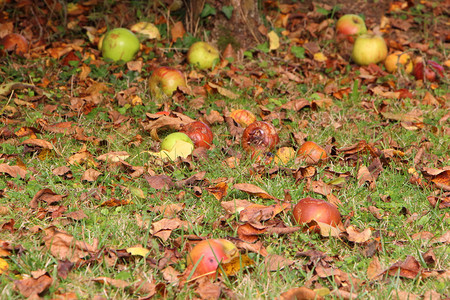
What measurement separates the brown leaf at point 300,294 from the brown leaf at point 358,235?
1.61 ft

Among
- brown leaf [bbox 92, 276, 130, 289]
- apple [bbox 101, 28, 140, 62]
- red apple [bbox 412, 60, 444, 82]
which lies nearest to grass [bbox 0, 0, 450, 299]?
brown leaf [bbox 92, 276, 130, 289]

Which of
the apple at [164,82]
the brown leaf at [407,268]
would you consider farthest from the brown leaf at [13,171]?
the brown leaf at [407,268]

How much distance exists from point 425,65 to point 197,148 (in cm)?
279

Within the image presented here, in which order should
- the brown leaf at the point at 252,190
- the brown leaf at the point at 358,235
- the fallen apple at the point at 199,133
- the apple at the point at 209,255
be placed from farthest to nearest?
1. the fallen apple at the point at 199,133
2. the brown leaf at the point at 252,190
3. the brown leaf at the point at 358,235
4. the apple at the point at 209,255

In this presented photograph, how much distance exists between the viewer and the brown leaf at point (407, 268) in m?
2.49

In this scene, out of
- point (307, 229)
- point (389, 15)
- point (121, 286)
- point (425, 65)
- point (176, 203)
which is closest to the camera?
point (121, 286)

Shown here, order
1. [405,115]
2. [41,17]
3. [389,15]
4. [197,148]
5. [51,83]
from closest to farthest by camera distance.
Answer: [197,148] < [405,115] < [51,83] < [41,17] < [389,15]

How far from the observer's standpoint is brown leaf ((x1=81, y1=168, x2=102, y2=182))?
3230mm

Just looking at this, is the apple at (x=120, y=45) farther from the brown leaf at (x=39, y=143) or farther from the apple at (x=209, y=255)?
the apple at (x=209, y=255)

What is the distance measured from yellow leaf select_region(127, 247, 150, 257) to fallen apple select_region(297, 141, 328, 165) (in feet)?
4.39

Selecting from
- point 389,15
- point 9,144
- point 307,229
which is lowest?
point 389,15

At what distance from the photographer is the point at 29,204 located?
Result: 2.94 metres

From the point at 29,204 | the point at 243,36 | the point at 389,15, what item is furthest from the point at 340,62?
the point at 29,204

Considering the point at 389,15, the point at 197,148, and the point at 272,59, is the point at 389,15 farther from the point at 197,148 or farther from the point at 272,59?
the point at 197,148
